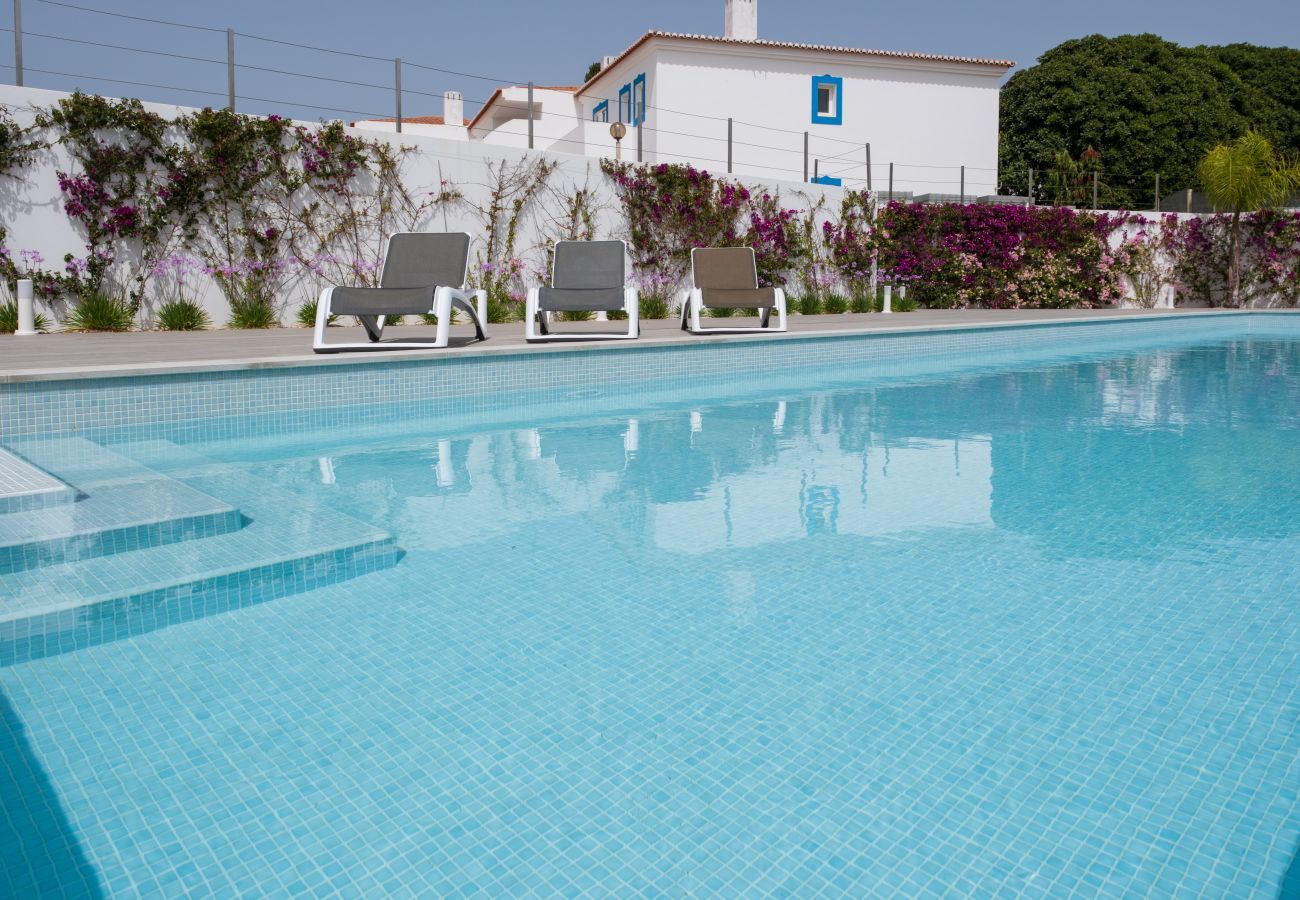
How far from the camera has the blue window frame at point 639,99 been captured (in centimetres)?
2189

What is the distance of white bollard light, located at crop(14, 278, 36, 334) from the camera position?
8164 millimetres

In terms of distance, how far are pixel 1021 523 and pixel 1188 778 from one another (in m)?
1.94

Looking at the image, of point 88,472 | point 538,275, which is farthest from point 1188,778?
point 538,275

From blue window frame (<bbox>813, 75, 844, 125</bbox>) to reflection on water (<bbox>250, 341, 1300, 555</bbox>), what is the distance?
54.6ft

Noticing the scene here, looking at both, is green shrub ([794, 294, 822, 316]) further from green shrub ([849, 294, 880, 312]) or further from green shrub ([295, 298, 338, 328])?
green shrub ([295, 298, 338, 328])

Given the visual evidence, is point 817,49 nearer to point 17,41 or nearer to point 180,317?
point 180,317

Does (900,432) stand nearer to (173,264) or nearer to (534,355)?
(534,355)

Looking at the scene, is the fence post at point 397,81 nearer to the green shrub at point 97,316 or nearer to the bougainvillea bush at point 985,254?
the green shrub at point 97,316

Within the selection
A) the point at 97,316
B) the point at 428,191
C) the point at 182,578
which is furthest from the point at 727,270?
the point at 182,578

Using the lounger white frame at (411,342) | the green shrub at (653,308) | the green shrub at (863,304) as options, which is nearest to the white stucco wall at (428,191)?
the green shrub at (653,308)

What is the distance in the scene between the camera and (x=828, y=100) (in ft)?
73.5

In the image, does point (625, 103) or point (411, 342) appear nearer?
point (411, 342)

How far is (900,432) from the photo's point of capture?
5.81 m

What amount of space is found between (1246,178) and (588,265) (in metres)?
13.6
